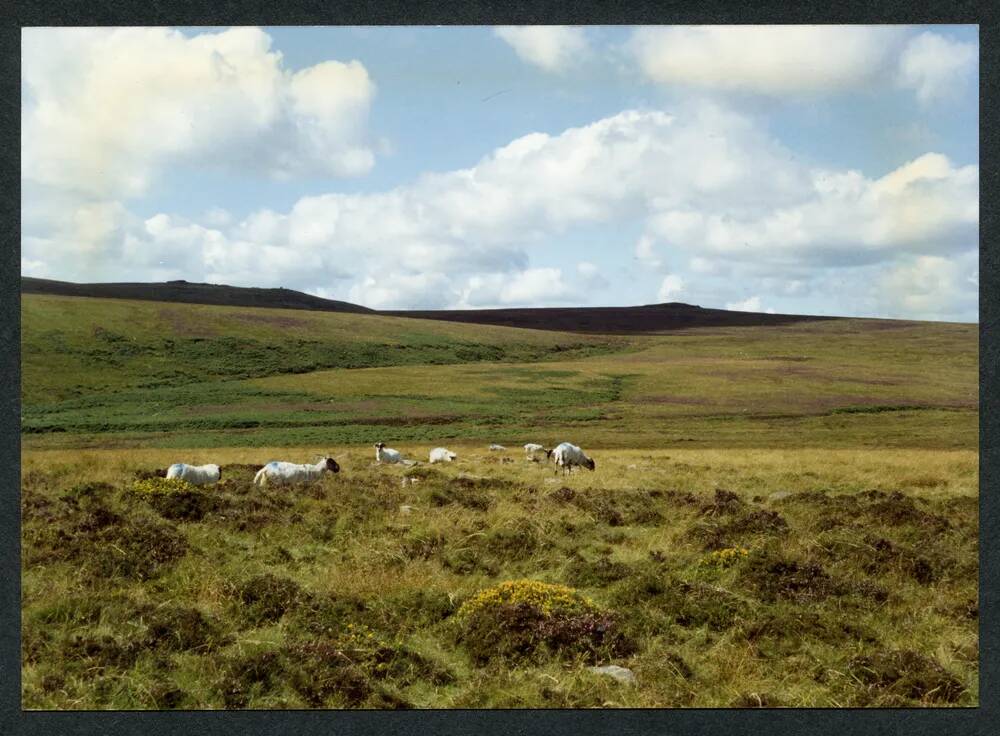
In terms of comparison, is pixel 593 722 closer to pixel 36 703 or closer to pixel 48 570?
pixel 36 703

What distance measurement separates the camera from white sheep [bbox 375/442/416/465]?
643 inches

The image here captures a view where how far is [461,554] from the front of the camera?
8.06 metres

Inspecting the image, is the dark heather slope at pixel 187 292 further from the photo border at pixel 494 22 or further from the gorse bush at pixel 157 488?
the photo border at pixel 494 22

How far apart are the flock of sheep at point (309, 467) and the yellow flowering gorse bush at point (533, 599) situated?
6.66 meters

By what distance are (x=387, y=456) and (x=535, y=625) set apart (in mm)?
10745

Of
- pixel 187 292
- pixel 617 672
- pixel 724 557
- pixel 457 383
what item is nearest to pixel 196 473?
pixel 187 292

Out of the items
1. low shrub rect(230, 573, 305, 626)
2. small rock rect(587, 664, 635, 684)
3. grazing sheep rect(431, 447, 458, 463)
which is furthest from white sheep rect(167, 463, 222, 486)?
small rock rect(587, 664, 635, 684)

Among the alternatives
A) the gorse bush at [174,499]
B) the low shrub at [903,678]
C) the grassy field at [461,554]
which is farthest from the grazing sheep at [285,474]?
the low shrub at [903,678]

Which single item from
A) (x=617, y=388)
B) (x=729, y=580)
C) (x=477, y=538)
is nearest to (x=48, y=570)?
(x=477, y=538)

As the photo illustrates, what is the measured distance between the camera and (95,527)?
7766mm

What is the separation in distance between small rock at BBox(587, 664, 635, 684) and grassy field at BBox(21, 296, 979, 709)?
6 centimetres

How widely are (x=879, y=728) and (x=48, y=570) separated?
7422 millimetres

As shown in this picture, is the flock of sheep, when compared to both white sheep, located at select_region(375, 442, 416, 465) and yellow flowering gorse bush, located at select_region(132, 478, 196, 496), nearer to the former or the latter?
white sheep, located at select_region(375, 442, 416, 465)

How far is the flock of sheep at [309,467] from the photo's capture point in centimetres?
1263
